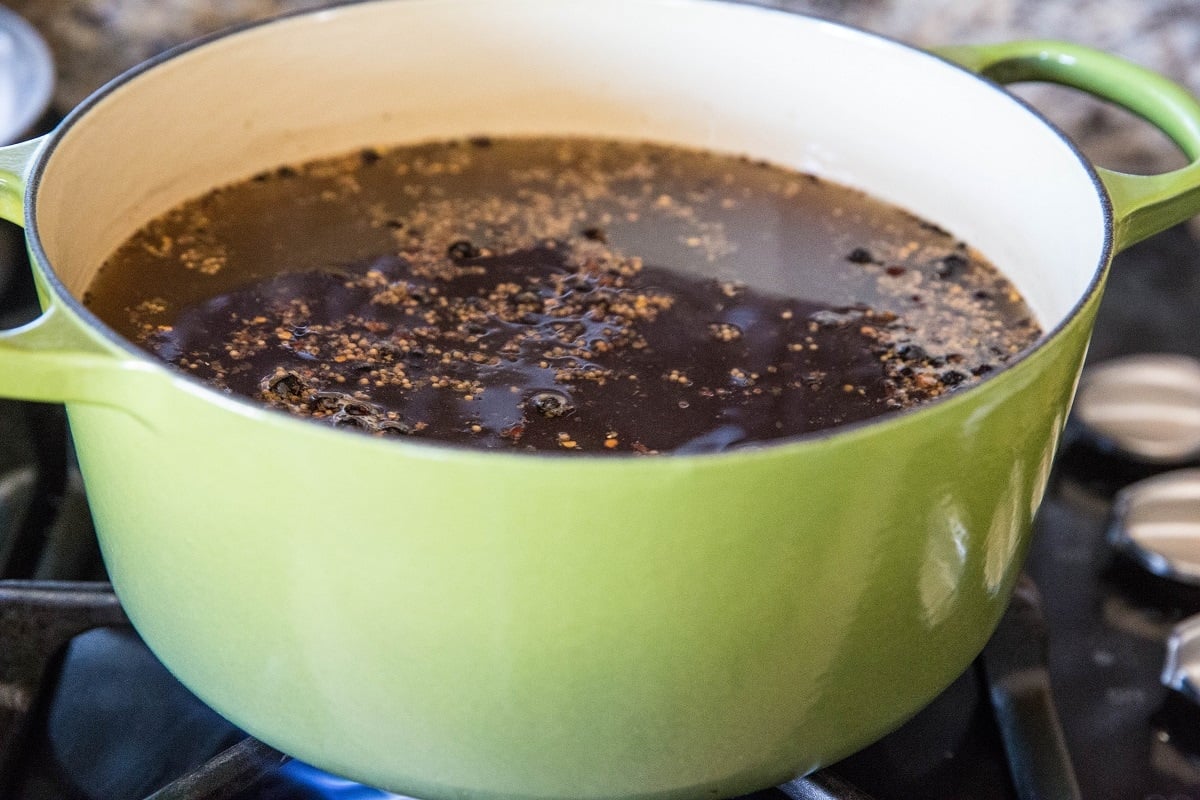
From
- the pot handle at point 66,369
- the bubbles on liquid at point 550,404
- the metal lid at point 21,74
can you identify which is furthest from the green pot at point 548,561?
the metal lid at point 21,74

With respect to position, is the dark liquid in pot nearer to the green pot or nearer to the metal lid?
the green pot

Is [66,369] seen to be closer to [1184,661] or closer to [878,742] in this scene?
[878,742]

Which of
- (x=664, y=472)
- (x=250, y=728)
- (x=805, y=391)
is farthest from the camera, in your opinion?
(x=805, y=391)

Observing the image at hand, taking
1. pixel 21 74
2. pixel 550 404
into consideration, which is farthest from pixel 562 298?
pixel 21 74

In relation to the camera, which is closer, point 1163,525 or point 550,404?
point 550,404

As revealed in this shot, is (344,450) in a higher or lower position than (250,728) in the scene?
higher

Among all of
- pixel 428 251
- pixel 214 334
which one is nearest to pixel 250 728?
pixel 214 334

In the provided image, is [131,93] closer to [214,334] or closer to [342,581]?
[214,334]
